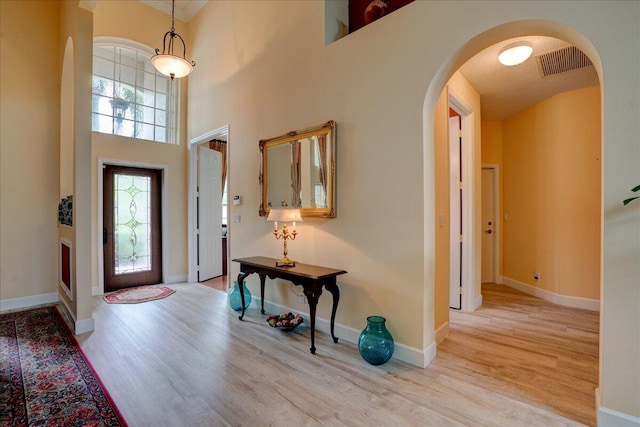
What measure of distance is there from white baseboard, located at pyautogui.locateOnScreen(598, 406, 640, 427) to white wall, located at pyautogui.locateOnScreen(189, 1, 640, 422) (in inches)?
1.6

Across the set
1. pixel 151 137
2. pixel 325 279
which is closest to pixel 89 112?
pixel 151 137

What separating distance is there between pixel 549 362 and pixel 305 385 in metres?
2.05

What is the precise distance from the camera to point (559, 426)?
1.84m

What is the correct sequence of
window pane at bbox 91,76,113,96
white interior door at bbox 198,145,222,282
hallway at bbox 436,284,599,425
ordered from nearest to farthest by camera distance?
hallway at bbox 436,284,599,425, window pane at bbox 91,76,113,96, white interior door at bbox 198,145,222,282

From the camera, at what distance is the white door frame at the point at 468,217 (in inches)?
160

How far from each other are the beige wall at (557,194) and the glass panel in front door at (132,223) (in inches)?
244

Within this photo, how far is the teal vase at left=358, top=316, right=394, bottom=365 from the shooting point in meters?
2.52

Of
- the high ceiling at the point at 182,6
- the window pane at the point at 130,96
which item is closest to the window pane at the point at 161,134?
the window pane at the point at 130,96

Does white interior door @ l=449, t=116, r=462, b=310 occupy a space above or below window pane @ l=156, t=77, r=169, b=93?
below

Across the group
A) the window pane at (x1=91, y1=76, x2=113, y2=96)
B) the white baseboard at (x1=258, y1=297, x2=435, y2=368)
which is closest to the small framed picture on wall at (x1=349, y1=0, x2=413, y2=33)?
the white baseboard at (x1=258, y1=297, x2=435, y2=368)

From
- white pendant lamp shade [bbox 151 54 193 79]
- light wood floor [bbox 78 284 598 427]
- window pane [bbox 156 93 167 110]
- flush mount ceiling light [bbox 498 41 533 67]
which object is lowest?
light wood floor [bbox 78 284 598 427]

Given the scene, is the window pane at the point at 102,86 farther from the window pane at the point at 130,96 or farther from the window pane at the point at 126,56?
the window pane at the point at 126,56

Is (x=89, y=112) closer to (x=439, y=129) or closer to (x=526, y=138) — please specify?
(x=439, y=129)

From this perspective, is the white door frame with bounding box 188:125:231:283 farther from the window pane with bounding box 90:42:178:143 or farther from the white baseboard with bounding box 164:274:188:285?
the window pane with bounding box 90:42:178:143
